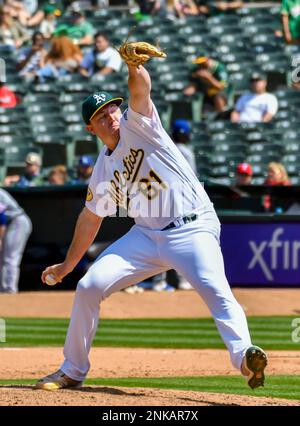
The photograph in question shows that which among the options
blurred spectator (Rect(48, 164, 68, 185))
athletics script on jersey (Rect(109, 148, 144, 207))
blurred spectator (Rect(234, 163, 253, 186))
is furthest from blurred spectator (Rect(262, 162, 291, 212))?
athletics script on jersey (Rect(109, 148, 144, 207))

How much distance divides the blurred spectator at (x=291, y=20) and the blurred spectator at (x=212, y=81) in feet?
4.82

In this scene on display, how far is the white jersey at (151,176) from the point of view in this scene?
6238mm

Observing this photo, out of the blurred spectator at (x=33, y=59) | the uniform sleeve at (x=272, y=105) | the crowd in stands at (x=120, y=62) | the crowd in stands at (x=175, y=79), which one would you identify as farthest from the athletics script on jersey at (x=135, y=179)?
the blurred spectator at (x=33, y=59)

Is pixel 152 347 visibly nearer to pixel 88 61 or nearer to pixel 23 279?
pixel 23 279

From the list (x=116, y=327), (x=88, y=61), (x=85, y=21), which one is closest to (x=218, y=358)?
(x=116, y=327)

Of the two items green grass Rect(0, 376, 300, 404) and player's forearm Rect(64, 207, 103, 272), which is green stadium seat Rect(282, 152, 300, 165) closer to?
green grass Rect(0, 376, 300, 404)

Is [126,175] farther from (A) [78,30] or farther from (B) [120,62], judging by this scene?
(A) [78,30]

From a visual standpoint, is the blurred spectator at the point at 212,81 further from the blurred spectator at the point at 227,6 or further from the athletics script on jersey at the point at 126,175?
the athletics script on jersey at the point at 126,175

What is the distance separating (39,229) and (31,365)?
5685 millimetres

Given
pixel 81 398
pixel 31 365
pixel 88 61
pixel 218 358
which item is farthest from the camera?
pixel 88 61

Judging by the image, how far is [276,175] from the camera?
47.3 ft

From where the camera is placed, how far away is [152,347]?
1005 centimetres

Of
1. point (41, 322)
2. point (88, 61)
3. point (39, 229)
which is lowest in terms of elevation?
point (41, 322)

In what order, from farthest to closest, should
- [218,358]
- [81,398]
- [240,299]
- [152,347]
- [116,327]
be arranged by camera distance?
[240,299], [116,327], [152,347], [218,358], [81,398]
